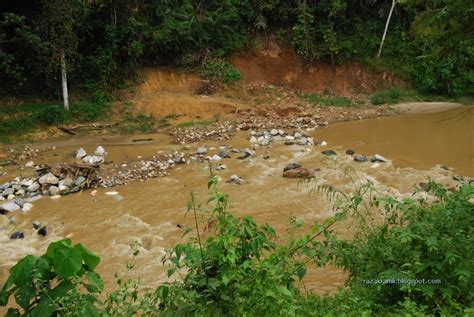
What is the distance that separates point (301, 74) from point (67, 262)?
16.8 meters

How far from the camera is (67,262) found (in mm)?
2291

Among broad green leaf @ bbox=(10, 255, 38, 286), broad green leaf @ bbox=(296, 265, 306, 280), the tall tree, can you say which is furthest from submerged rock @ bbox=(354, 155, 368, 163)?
the tall tree

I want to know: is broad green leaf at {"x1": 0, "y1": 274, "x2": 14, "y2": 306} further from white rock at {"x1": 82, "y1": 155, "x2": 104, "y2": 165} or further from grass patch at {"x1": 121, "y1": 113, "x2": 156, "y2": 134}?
grass patch at {"x1": 121, "y1": 113, "x2": 156, "y2": 134}

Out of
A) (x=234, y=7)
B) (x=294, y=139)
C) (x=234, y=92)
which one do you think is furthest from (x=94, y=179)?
(x=234, y=7)

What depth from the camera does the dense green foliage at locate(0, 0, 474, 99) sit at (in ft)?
41.7

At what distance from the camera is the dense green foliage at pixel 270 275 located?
2.34 m

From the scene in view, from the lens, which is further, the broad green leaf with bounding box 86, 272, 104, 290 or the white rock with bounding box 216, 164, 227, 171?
the white rock with bounding box 216, 164, 227, 171

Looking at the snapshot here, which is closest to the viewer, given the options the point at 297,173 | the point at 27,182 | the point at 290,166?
the point at 297,173

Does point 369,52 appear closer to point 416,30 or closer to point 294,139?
point 294,139

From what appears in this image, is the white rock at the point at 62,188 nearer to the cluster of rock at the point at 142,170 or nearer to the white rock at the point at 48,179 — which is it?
the white rock at the point at 48,179

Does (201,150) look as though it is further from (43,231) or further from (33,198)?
(43,231)

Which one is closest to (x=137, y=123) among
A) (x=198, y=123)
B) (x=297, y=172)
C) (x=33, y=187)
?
(x=198, y=123)

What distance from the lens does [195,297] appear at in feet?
8.46

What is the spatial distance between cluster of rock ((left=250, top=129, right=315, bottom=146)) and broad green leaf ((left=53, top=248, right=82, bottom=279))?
9.59m
